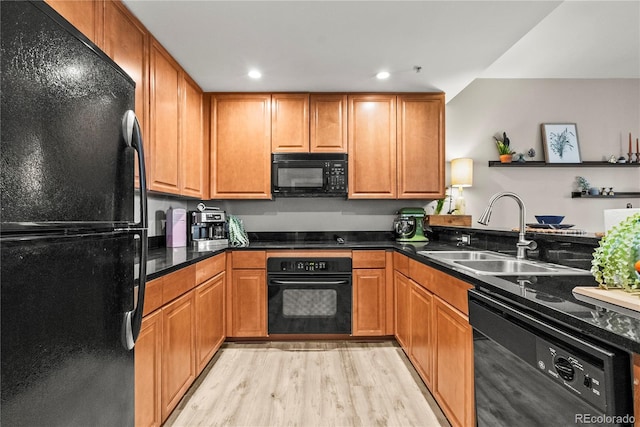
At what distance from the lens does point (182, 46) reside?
226 cm

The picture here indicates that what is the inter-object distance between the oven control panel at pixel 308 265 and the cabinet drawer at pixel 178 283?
874 mm

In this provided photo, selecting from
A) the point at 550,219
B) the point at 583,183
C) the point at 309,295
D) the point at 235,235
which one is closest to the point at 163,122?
the point at 235,235

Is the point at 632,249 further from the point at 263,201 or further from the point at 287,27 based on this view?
the point at 263,201

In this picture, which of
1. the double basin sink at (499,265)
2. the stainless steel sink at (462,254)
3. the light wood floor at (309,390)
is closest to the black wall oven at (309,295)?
the light wood floor at (309,390)

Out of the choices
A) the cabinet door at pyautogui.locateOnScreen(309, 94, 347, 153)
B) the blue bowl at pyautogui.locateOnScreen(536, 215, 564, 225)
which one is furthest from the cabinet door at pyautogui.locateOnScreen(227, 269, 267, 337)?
the blue bowl at pyautogui.locateOnScreen(536, 215, 564, 225)

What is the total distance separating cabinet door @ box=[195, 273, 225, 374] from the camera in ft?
7.13

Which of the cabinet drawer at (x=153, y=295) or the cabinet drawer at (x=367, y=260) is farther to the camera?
the cabinet drawer at (x=367, y=260)

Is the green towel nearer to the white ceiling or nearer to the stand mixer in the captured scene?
the white ceiling

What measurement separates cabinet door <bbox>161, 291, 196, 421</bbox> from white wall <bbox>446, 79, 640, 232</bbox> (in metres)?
3.21

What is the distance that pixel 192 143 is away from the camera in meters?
2.84

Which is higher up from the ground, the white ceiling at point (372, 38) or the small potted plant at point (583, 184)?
the white ceiling at point (372, 38)

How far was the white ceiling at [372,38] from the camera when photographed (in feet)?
6.10

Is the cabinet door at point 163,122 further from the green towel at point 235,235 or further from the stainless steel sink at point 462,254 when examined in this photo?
the stainless steel sink at point 462,254

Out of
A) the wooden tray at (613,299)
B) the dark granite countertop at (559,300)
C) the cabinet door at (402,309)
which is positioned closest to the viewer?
the dark granite countertop at (559,300)
